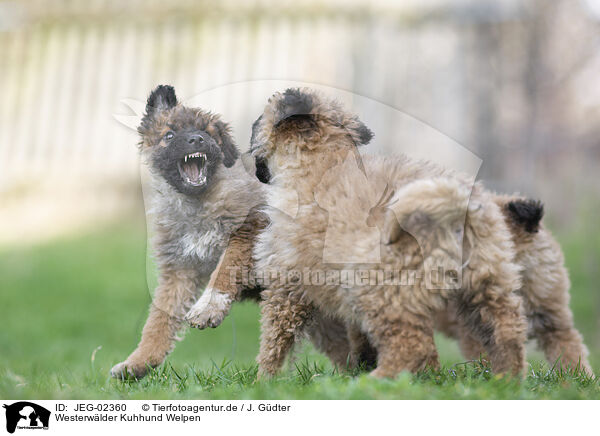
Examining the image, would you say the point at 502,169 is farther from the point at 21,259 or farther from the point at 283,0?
the point at 21,259

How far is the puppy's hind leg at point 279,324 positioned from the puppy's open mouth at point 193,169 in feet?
2.50

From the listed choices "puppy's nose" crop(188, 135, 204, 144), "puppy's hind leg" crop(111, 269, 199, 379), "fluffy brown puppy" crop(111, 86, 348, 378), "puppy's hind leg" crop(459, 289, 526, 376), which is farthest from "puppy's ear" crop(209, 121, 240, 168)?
"puppy's hind leg" crop(459, 289, 526, 376)

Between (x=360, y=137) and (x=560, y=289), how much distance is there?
1803 mm

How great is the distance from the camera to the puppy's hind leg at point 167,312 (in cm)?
414

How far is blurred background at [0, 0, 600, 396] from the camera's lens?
639 cm

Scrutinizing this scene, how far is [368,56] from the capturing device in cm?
633

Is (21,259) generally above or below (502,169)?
below

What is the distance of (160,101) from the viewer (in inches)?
162

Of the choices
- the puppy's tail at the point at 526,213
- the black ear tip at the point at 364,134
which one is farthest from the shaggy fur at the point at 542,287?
the black ear tip at the point at 364,134

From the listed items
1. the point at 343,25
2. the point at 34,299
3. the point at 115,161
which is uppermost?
the point at 343,25

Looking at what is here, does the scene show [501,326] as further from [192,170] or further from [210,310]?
[192,170]

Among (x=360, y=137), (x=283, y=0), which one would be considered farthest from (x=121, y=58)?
(x=360, y=137)

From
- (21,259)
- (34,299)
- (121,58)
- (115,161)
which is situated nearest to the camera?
(115,161)

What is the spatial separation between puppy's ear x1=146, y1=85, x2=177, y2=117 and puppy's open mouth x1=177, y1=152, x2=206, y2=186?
0.36 meters
